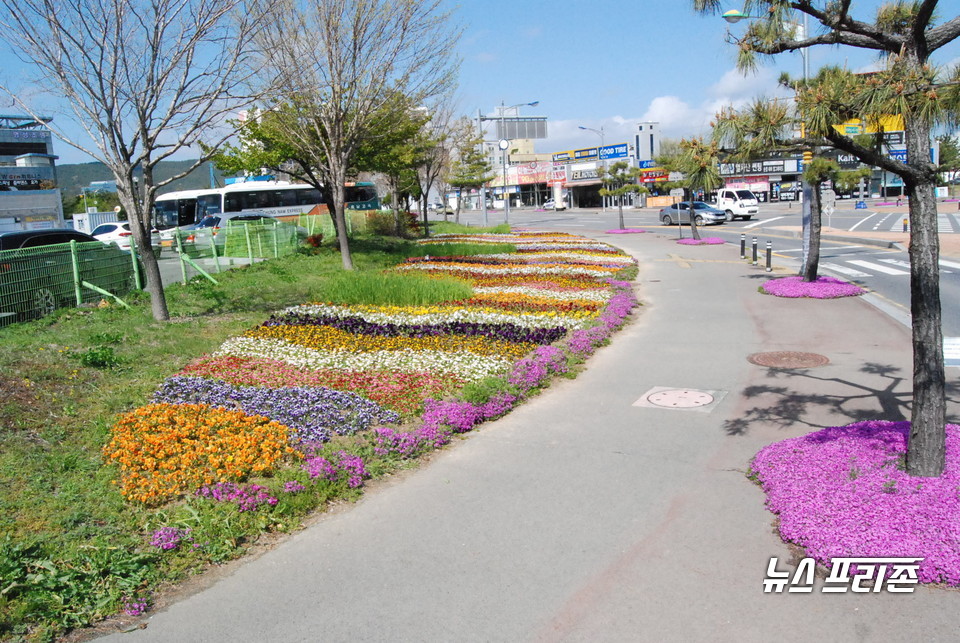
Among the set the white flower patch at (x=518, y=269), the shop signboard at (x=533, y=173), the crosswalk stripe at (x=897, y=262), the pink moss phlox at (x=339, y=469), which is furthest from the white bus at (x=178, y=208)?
the shop signboard at (x=533, y=173)

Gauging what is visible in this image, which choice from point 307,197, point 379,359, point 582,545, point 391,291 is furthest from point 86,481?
point 307,197

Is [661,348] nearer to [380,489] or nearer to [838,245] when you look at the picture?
[380,489]

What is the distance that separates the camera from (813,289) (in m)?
15.4

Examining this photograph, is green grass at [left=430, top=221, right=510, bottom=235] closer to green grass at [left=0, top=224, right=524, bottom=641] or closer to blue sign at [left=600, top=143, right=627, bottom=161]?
green grass at [left=0, top=224, right=524, bottom=641]

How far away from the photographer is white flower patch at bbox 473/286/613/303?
51.8 feet

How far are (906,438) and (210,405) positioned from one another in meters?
6.73

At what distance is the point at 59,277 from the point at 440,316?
684 centimetres

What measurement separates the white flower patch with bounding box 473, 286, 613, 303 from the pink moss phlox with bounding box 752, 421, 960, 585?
377 inches

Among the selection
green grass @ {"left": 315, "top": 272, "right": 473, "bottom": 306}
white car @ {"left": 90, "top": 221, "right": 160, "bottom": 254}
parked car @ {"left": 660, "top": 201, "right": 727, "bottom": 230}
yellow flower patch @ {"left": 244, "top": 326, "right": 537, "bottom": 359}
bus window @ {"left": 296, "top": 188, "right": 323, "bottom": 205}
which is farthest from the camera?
bus window @ {"left": 296, "top": 188, "right": 323, "bottom": 205}

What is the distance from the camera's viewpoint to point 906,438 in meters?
5.78

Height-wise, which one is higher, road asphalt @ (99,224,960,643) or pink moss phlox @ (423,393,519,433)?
pink moss phlox @ (423,393,519,433)

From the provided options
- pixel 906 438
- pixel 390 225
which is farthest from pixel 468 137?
pixel 906 438
